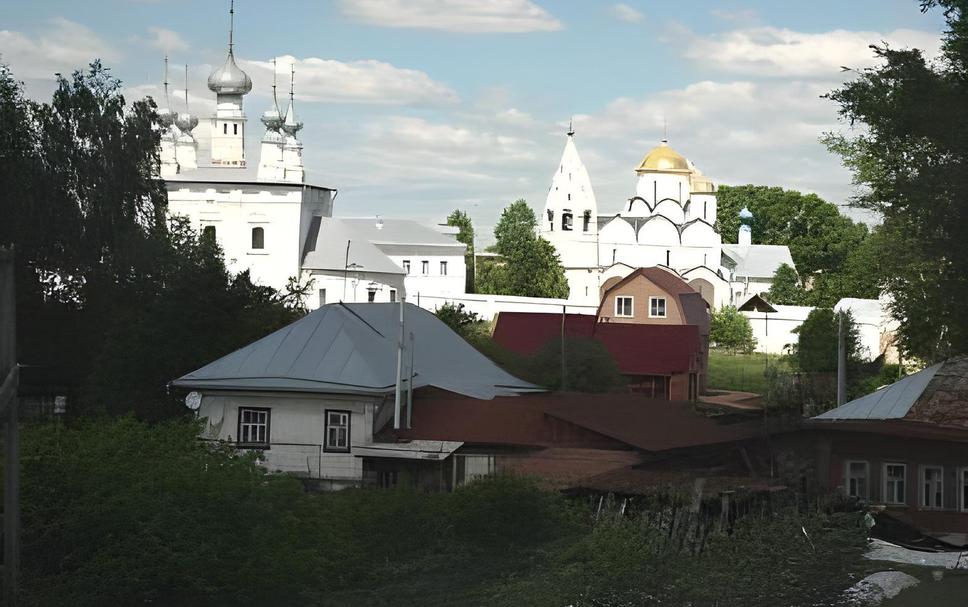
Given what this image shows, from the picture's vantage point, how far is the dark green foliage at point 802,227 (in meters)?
83.0

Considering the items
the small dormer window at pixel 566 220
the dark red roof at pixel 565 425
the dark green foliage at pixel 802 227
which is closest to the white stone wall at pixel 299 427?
the dark red roof at pixel 565 425

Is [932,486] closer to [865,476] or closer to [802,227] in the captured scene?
[865,476]

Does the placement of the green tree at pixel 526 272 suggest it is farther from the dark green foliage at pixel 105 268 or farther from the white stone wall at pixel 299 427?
the white stone wall at pixel 299 427

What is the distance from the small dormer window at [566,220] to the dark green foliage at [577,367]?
5129cm

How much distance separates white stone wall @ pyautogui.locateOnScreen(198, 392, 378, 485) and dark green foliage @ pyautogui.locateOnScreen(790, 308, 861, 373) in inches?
734

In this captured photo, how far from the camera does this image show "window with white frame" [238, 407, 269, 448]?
24.2m

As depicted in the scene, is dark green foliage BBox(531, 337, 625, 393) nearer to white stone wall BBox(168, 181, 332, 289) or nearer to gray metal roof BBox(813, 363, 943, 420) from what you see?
gray metal roof BBox(813, 363, 943, 420)

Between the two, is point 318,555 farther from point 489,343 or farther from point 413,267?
point 413,267

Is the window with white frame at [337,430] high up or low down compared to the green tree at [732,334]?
down

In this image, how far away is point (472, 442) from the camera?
875 inches

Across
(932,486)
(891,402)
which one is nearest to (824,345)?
(891,402)

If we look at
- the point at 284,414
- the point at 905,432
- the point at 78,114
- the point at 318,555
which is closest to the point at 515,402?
the point at 284,414

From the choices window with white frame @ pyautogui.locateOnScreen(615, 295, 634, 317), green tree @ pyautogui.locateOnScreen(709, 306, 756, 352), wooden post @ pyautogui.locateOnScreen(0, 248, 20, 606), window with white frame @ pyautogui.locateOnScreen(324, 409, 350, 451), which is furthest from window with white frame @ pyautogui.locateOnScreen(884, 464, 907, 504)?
green tree @ pyautogui.locateOnScreen(709, 306, 756, 352)

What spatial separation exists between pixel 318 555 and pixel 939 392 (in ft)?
29.9
